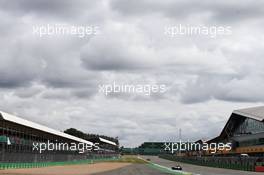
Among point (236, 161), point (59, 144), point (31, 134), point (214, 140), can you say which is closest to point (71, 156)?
point (59, 144)

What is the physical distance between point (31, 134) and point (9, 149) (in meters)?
20.5

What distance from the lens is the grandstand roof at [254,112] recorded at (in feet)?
375

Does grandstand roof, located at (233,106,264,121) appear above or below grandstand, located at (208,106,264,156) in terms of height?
above

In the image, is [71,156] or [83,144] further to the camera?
[83,144]

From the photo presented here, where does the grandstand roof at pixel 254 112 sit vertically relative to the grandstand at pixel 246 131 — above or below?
above

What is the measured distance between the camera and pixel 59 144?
118 meters

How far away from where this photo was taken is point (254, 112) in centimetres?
12188

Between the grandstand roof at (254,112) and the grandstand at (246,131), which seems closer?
the grandstand at (246,131)

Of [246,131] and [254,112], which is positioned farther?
[246,131]

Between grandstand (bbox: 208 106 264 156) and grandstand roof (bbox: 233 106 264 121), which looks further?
grandstand roof (bbox: 233 106 264 121)

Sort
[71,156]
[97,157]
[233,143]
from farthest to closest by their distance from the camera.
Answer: [97,157] < [233,143] < [71,156]

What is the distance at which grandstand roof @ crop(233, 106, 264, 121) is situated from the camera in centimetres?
11441

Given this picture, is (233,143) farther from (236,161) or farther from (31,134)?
(31,134)

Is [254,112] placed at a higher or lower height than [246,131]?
higher
